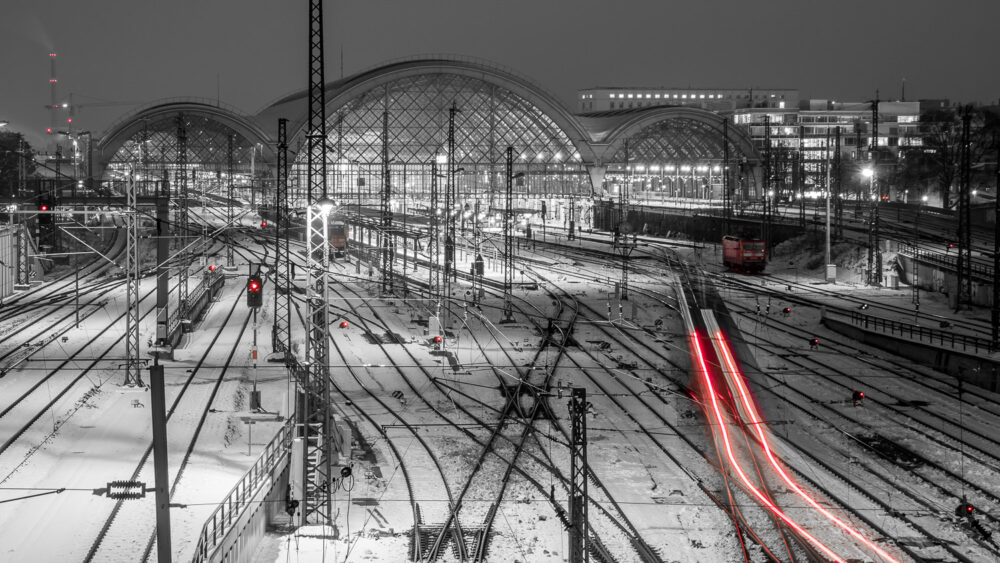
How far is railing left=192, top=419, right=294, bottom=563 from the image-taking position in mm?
12543

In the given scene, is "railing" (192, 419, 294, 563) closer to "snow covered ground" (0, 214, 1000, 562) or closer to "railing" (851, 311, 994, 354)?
"snow covered ground" (0, 214, 1000, 562)

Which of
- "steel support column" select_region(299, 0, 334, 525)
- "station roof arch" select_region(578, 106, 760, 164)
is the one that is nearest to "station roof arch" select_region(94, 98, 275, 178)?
"station roof arch" select_region(578, 106, 760, 164)

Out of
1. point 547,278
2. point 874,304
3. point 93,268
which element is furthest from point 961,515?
point 93,268

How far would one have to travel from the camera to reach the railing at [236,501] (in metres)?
12.5

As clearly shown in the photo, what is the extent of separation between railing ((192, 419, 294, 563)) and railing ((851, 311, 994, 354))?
1718cm

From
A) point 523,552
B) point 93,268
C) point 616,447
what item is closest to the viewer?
point 523,552

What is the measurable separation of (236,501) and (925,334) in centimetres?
2062

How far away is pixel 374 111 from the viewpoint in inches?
3484

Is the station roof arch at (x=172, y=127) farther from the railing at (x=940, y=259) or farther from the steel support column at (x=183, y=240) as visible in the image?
the railing at (x=940, y=259)

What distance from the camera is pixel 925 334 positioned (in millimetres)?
28172

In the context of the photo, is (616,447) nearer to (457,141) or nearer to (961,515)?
(961,515)

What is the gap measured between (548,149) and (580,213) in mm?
10872

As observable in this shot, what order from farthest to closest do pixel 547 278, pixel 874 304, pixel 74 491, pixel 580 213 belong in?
pixel 580 213, pixel 547 278, pixel 874 304, pixel 74 491

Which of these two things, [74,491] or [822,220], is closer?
[74,491]
